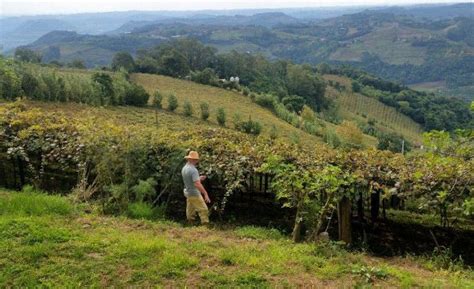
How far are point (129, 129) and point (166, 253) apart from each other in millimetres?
4393

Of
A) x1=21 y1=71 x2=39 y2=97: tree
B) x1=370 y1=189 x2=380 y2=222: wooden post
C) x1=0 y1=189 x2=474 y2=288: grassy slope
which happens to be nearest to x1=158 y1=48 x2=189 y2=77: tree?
x1=21 y1=71 x2=39 y2=97: tree

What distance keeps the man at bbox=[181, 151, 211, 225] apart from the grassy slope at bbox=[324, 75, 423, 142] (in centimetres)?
9079

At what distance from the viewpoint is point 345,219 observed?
7.82m

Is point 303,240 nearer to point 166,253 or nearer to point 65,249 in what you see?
point 166,253

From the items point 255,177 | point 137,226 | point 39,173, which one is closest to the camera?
point 137,226

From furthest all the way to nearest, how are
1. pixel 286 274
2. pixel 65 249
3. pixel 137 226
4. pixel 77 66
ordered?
pixel 77 66
pixel 137 226
pixel 65 249
pixel 286 274

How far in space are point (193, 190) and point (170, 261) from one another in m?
2.62

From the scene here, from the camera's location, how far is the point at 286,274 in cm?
561

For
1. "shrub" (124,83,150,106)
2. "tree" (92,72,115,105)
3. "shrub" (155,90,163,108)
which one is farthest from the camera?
"shrub" (155,90,163,108)

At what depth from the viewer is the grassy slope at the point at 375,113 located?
100438mm

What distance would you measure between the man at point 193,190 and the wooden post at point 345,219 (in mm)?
2289

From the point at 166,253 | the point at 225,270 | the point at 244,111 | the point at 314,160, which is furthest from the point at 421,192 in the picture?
the point at 244,111

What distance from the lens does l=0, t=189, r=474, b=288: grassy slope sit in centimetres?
539

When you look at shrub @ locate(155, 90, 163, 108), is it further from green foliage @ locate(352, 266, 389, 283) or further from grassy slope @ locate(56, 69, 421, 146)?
green foliage @ locate(352, 266, 389, 283)
